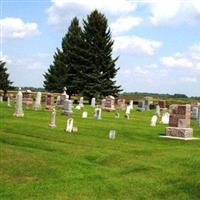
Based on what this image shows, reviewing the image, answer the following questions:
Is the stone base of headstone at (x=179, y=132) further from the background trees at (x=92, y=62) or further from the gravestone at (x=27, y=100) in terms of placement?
the background trees at (x=92, y=62)

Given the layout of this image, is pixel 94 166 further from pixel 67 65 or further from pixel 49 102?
pixel 67 65

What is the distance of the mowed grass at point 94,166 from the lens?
39.5 feet

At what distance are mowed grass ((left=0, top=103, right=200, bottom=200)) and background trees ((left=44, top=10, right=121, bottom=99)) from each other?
124 ft

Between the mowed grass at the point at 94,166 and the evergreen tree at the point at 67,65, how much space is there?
133 feet

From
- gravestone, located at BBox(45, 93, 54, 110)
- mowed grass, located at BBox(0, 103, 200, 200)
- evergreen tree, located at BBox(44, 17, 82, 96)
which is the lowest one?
mowed grass, located at BBox(0, 103, 200, 200)

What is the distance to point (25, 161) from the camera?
1503 cm

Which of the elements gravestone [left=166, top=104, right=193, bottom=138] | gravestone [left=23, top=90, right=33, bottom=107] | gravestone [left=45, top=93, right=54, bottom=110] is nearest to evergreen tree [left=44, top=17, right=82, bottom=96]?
gravestone [left=23, top=90, right=33, bottom=107]

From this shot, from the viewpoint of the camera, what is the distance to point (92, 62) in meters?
60.3

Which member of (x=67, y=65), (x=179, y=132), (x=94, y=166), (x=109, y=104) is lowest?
(x=94, y=166)

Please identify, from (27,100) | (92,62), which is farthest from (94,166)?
(92,62)

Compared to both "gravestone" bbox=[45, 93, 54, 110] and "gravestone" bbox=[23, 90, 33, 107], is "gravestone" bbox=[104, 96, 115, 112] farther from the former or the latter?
"gravestone" bbox=[45, 93, 54, 110]

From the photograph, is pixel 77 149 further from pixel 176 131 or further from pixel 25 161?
pixel 176 131

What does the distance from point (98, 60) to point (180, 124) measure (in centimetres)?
3932

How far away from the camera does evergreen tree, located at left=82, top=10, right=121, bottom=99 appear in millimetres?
59094
